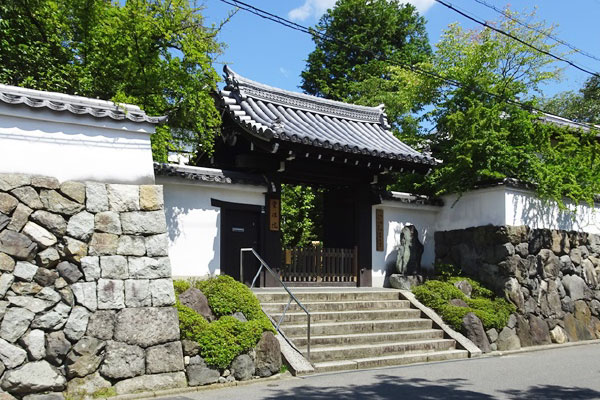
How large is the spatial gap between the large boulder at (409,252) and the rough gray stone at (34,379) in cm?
936

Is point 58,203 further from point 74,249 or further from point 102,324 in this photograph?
point 102,324

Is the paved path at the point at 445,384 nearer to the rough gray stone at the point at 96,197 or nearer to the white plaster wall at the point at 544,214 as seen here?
the rough gray stone at the point at 96,197

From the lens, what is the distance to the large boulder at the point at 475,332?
40.2ft

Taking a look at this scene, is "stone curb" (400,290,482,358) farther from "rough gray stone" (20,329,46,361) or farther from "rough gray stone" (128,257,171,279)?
"rough gray stone" (20,329,46,361)

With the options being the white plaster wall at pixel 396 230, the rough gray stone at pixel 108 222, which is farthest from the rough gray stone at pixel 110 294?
the white plaster wall at pixel 396 230

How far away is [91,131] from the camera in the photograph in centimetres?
862

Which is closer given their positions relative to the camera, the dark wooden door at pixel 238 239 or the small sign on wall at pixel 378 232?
the dark wooden door at pixel 238 239

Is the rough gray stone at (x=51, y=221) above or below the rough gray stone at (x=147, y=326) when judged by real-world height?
above

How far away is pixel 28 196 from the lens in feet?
25.8

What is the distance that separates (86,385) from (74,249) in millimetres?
1843

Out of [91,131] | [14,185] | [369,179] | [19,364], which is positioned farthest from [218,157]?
[19,364]

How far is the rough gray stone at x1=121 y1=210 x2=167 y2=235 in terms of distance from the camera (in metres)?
8.63

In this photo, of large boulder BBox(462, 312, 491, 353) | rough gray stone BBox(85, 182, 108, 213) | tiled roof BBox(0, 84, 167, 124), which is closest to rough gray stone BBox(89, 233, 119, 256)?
rough gray stone BBox(85, 182, 108, 213)

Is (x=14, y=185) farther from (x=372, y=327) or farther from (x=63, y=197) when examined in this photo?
(x=372, y=327)
